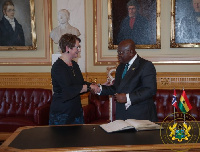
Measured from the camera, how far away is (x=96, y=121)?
17.9 ft

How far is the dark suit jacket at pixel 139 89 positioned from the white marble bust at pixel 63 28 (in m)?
3.14

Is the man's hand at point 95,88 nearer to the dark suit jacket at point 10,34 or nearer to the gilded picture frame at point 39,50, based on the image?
the gilded picture frame at point 39,50

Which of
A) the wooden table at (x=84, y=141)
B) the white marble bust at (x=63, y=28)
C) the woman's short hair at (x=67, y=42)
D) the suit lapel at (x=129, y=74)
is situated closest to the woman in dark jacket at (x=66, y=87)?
the woman's short hair at (x=67, y=42)

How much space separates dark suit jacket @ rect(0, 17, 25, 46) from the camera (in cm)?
691

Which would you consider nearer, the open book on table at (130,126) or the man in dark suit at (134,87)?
the open book on table at (130,126)

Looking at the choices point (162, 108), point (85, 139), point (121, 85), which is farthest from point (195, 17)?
point (85, 139)

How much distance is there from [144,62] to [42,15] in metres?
4.08

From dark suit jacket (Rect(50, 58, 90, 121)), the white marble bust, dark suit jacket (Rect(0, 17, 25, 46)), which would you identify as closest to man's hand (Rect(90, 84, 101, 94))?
dark suit jacket (Rect(50, 58, 90, 121))

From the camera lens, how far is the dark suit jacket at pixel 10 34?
272 inches

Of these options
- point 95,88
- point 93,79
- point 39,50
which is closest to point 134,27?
point 93,79

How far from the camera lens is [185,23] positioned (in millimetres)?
6473

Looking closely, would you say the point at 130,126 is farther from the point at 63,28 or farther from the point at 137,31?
the point at 137,31

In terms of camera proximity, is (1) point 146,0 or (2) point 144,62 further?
(1) point 146,0

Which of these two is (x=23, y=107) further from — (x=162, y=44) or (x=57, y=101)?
(x=162, y=44)
